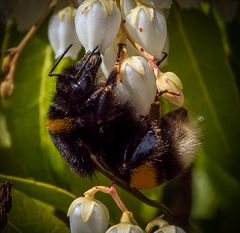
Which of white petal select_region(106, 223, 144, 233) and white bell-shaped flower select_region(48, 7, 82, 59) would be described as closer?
white petal select_region(106, 223, 144, 233)

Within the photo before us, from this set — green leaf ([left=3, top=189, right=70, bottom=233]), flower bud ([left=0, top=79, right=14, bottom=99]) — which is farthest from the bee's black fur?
flower bud ([left=0, top=79, right=14, bottom=99])

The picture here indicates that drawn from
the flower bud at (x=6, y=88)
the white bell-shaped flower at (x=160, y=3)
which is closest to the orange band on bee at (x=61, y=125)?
the white bell-shaped flower at (x=160, y=3)

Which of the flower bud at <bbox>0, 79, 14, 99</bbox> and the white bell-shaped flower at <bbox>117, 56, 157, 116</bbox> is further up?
the white bell-shaped flower at <bbox>117, 56, 157, 116</bbox>

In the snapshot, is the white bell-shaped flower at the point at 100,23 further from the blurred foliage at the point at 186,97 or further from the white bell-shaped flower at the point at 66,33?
the blurred foliage at the point at 186,97

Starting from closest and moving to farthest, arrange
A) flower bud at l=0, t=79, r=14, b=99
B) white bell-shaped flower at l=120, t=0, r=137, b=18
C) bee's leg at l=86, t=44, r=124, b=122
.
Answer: bee's leg at l=86, t=44, r=124, b=122 → white bell-shaped flower at l=120, t=0, r=137, b=18 → flower bud at l=0, t=79, r=14, b=99

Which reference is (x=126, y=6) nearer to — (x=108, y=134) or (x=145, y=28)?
(x=145, y=28)

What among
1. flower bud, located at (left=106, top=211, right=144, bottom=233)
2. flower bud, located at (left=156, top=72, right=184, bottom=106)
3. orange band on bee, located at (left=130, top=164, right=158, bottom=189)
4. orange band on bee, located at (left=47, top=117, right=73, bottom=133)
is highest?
orange band on bee, located at (left=47, top=117, right=73, bottom=133)

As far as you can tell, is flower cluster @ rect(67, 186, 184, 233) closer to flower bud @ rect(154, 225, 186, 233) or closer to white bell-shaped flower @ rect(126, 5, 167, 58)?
flower bud @ rect(154, 225, 186, 233)
